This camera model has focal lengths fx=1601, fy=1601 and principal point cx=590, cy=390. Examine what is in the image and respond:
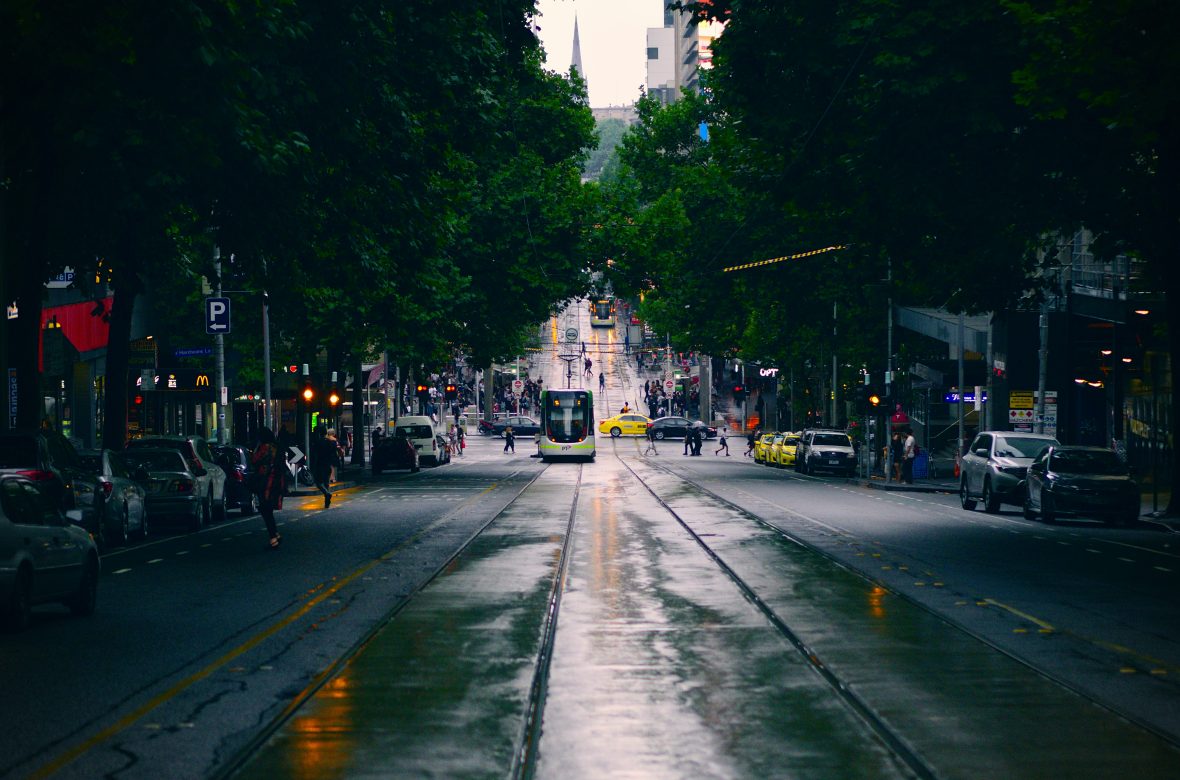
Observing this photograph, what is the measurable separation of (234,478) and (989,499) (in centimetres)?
1635

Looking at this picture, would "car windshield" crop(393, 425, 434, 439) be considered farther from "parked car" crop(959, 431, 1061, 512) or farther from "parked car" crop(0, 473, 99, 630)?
"parked car" crop(0, 473, 99, 630)

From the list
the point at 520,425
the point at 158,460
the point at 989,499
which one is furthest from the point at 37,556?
the point at 520,425

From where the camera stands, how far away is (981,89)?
78.3 ft

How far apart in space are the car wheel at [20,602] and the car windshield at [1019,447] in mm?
25573

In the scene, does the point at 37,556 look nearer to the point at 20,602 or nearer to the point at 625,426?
the point at 20,602

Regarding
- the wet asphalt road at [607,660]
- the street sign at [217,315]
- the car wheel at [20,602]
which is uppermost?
the street sign at [217,315]

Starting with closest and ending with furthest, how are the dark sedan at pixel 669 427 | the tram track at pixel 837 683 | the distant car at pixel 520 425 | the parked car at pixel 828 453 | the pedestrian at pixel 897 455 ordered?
the tram track at pixel 837 683, the pedestrian at pixel 897 455, the parked car at pixel 828 453, the dark sedan at pixel 669 427, the distant car at pixel 520 425

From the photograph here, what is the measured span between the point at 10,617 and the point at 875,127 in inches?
613

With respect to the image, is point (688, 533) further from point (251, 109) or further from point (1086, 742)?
point (1086, 742)

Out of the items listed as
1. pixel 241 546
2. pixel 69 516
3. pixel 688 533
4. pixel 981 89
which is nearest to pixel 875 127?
pixel 981 89

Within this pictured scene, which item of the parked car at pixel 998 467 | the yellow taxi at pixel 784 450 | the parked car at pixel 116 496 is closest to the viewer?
the parked car at pixel 116 496

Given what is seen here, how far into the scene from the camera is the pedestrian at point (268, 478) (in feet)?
76.5

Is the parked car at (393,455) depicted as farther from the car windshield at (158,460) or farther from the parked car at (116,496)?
the parked car at (116,496)

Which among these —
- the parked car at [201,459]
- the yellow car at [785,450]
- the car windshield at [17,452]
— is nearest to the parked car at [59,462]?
the car windshield at [17,452]
